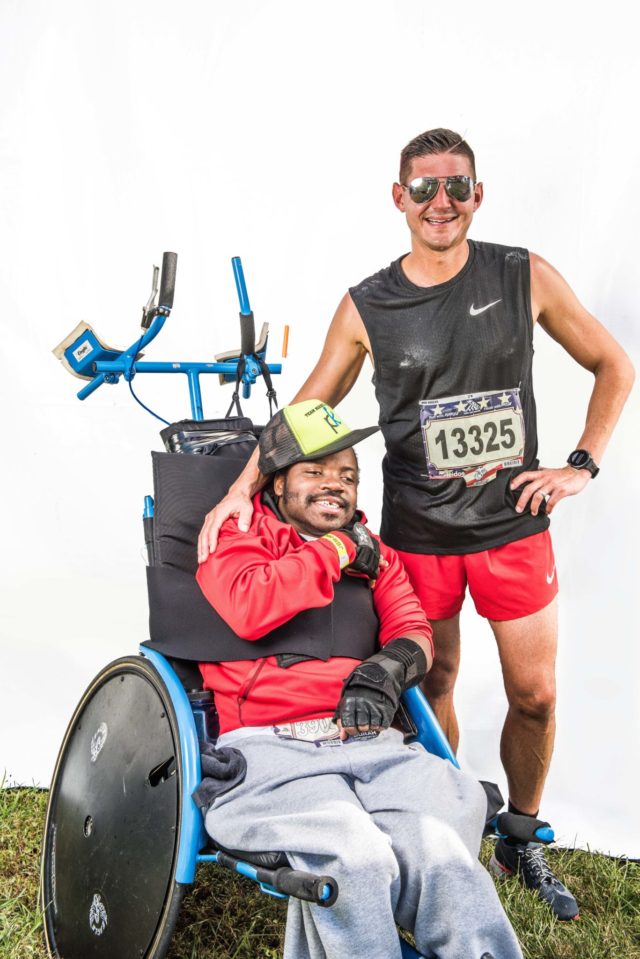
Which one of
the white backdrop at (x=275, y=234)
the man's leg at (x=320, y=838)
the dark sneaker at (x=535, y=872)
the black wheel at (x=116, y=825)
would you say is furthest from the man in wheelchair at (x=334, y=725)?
the white backdrop at (x=275, y=234)

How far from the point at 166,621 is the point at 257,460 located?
40 centimetres

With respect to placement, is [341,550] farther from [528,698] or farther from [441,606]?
[528,698]

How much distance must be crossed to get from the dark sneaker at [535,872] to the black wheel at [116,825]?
108cm

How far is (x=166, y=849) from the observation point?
1.90 m

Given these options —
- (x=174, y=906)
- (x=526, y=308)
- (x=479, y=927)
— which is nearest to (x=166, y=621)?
(x=174, y=906)

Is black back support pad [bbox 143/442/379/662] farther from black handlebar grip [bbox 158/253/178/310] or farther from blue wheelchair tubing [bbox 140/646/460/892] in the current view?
black handlebar grip [bbox 158/253/178/310]

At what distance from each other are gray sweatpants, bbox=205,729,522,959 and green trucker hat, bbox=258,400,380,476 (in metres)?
0.61

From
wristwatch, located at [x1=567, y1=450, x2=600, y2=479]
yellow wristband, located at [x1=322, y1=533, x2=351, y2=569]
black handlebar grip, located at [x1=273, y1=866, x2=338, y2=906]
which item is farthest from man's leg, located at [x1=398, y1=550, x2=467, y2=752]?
black handlebar grip, located at [x1=273, y1=866, x2=338, y2=906]

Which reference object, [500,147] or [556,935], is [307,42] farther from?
[556,935]

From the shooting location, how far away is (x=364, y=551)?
83.9 inches

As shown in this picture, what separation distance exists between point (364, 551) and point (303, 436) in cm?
28

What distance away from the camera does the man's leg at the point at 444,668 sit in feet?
8.68

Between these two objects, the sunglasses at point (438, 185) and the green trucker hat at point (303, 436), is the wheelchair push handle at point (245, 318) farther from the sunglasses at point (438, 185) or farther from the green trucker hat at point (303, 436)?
the sunglasses at point (438, 185)

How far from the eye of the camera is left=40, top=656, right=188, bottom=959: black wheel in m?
1.92
